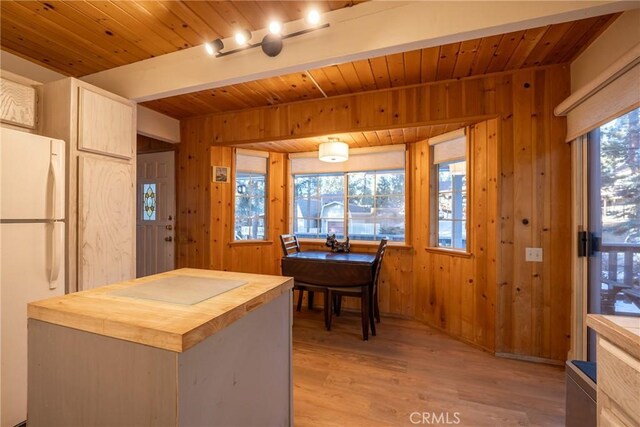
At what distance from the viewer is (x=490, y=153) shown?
244 centimetres

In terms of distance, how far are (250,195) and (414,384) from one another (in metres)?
2.84

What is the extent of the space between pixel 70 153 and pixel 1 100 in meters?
0.43

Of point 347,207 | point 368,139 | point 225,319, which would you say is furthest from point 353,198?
point 225,319

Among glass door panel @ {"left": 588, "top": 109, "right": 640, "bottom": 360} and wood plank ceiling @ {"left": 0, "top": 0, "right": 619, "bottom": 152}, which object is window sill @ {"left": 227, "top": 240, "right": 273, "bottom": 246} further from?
glass door panel @ {"left": 588, "top": 109, "right": 640, "bottom": 360}

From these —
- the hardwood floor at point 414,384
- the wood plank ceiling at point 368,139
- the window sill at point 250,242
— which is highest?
the wood plank ceiling at point 368,139

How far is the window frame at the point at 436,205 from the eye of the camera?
2656 millimetres

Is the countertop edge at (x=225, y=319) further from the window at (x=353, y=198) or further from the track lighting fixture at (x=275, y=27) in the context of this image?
the window at (x=353, y=198)

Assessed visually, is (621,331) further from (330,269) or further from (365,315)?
(330,269)

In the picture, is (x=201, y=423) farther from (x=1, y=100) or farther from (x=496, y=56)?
(x=496, y=56)

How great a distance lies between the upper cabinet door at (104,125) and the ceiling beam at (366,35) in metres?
0.26

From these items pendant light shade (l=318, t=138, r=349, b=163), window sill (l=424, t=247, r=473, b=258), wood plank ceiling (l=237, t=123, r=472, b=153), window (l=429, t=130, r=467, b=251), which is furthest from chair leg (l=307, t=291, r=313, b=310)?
wood plank ceiling (l=237, t=123, r=472, b=153)

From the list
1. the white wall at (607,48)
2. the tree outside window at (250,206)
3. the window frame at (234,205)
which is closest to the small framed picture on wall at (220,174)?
the window frame at (234,205)

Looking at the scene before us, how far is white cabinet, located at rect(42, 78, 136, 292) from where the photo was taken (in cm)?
198

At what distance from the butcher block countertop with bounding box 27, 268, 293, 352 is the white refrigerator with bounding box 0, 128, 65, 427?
899mm
